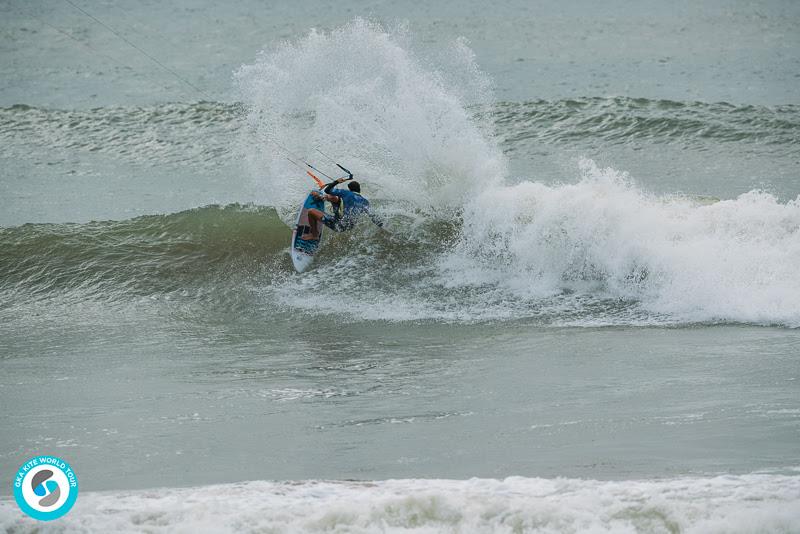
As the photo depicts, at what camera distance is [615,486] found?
19.6ft

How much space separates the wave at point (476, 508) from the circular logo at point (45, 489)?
8cm

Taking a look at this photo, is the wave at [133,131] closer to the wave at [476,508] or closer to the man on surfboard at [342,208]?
the man on surfboard at [342,208]

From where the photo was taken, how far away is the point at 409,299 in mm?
12289

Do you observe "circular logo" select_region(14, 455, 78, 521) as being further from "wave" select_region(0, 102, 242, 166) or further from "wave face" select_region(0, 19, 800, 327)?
"wave" select_region(0, 102, 242, 166)

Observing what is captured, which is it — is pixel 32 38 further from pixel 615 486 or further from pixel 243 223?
pixel 615 486

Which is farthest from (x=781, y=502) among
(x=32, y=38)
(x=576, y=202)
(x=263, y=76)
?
(x=32, y=38)

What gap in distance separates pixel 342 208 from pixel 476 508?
7.20 meters

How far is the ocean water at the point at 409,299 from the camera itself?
623cm

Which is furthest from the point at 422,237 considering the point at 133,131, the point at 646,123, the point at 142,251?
the point at 133,131

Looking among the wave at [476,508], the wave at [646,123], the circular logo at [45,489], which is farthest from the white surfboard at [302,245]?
the wave at [646,123]

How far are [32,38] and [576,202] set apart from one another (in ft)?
79.0

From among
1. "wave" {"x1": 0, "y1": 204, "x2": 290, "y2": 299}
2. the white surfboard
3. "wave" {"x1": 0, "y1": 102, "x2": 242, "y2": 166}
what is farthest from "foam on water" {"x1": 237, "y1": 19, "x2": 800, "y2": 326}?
"wave" {"x1": 0, "y1": 102, "x2": 242, "y2": 166}

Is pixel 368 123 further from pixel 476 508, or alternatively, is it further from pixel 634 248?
pixel 476 508

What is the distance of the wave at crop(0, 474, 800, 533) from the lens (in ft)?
18.4
